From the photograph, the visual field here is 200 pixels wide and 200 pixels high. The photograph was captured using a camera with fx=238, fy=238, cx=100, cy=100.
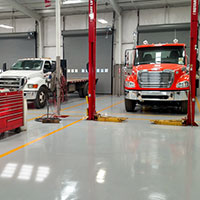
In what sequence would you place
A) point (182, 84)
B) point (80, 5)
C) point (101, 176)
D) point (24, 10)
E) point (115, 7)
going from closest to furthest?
point (101, 176), point (182, 84), point (115, 7), point (24, 10), point (80, 5)

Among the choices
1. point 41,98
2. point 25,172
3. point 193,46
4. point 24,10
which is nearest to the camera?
point 25,172

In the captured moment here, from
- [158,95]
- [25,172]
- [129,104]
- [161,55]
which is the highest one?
[161,55]

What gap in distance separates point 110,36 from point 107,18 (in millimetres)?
1357

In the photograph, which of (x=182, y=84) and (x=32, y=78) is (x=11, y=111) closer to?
(x=32, y=78)

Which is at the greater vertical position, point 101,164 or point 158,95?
point 158,95

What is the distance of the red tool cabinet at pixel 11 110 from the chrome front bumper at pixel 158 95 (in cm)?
390

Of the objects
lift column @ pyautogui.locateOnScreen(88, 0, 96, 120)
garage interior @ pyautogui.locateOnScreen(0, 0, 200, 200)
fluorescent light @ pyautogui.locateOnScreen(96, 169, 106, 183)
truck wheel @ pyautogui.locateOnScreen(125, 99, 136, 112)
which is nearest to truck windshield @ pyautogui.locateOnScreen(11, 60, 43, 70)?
garage interior @ pyautogui.locateOnScreen(0, 0, 200, 200)

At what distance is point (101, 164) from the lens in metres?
3.60

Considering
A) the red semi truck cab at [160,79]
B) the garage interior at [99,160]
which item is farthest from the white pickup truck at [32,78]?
the red semi truck cab at [160,79]

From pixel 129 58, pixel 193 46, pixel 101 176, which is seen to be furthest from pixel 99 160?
pixel 129 58

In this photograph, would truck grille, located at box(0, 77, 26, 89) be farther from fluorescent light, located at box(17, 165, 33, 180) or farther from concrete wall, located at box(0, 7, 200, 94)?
concrete wall, located at box(0, 7, 200, 94)

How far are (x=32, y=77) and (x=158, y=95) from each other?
4.99 metres

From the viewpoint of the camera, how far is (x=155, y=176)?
317cm

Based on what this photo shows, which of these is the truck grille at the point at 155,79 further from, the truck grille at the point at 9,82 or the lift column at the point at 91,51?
the truck grille at the point at 9,82
